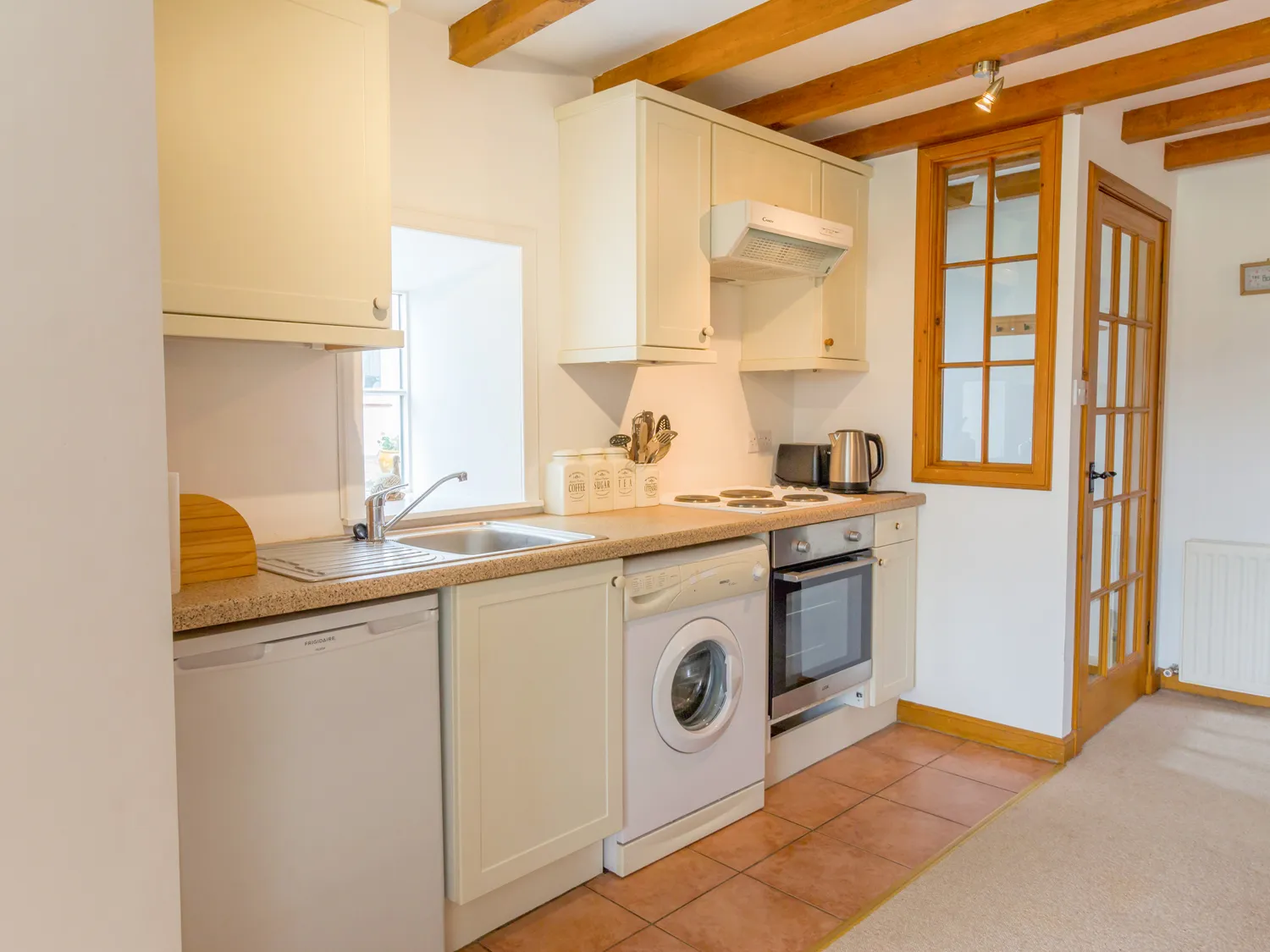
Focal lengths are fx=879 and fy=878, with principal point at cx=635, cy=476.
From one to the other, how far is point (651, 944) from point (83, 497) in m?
1.63

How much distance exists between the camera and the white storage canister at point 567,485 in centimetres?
286

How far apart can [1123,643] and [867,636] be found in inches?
53.0

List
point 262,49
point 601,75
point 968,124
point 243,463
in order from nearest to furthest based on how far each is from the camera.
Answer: point 262,49
point 243,463
point 601,75
point 968,124

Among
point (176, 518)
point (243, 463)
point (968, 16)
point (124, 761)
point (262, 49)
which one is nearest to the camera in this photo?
point (124, 761)

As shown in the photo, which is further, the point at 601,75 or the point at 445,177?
the point at 601,75

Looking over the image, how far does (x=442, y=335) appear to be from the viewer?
305cm

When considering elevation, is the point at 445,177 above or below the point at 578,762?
above

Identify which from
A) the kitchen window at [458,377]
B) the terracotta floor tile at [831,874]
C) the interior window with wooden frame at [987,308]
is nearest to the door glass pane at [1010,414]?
the interior window with wooden frame at [987,308]

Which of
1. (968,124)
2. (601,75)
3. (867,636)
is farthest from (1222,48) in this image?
(867,636)

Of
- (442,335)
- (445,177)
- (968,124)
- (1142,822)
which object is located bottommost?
(1142,822)

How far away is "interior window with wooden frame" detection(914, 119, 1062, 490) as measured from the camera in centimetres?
318

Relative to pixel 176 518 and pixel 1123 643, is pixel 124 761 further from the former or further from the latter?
pixel 1123 643

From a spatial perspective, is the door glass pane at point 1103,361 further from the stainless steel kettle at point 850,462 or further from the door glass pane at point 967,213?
the stainless steel kettle at point 850,462

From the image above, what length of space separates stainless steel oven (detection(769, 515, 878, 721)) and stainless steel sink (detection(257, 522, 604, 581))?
0.80m
